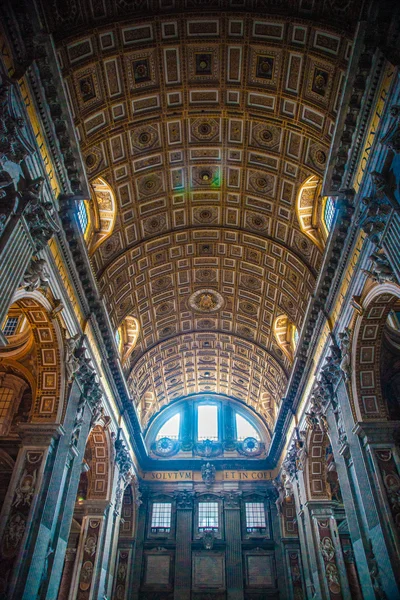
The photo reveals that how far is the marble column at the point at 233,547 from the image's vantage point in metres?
26.7

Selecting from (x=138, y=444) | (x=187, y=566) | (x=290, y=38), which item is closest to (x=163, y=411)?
(x=138, y=444)

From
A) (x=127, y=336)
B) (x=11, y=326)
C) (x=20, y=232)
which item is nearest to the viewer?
(x=20, y=232)

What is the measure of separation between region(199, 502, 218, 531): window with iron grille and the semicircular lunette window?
331cm

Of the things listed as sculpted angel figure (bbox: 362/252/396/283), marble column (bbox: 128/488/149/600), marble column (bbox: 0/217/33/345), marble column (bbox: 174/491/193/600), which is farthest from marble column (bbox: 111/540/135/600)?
sculpted angel figure (bbox: 362/252/396/283)

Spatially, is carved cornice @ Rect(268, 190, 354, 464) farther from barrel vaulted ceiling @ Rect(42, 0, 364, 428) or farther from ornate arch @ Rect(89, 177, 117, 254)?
ornate arch @ Rect(89, 177, 117, 254)

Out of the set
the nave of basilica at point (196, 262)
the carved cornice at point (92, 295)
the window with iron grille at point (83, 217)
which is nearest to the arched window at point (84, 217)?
the window with iron grille at point (83, 217)

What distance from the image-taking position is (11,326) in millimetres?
17984

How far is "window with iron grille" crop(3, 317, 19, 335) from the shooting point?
17.9 meters

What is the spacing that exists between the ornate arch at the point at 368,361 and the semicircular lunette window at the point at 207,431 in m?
19.4

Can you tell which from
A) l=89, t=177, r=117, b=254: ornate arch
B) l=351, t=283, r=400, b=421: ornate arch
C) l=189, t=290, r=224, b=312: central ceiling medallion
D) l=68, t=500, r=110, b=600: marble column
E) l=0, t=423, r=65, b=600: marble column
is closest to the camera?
l=0, t=423, r=65, b=600: marble column

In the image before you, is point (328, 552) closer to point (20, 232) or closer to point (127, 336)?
point (127, 336)

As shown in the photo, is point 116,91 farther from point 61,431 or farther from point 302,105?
point 61,431

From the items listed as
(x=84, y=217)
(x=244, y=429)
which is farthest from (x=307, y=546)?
(x=84, y=217)

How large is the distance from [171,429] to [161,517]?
20.7ft
